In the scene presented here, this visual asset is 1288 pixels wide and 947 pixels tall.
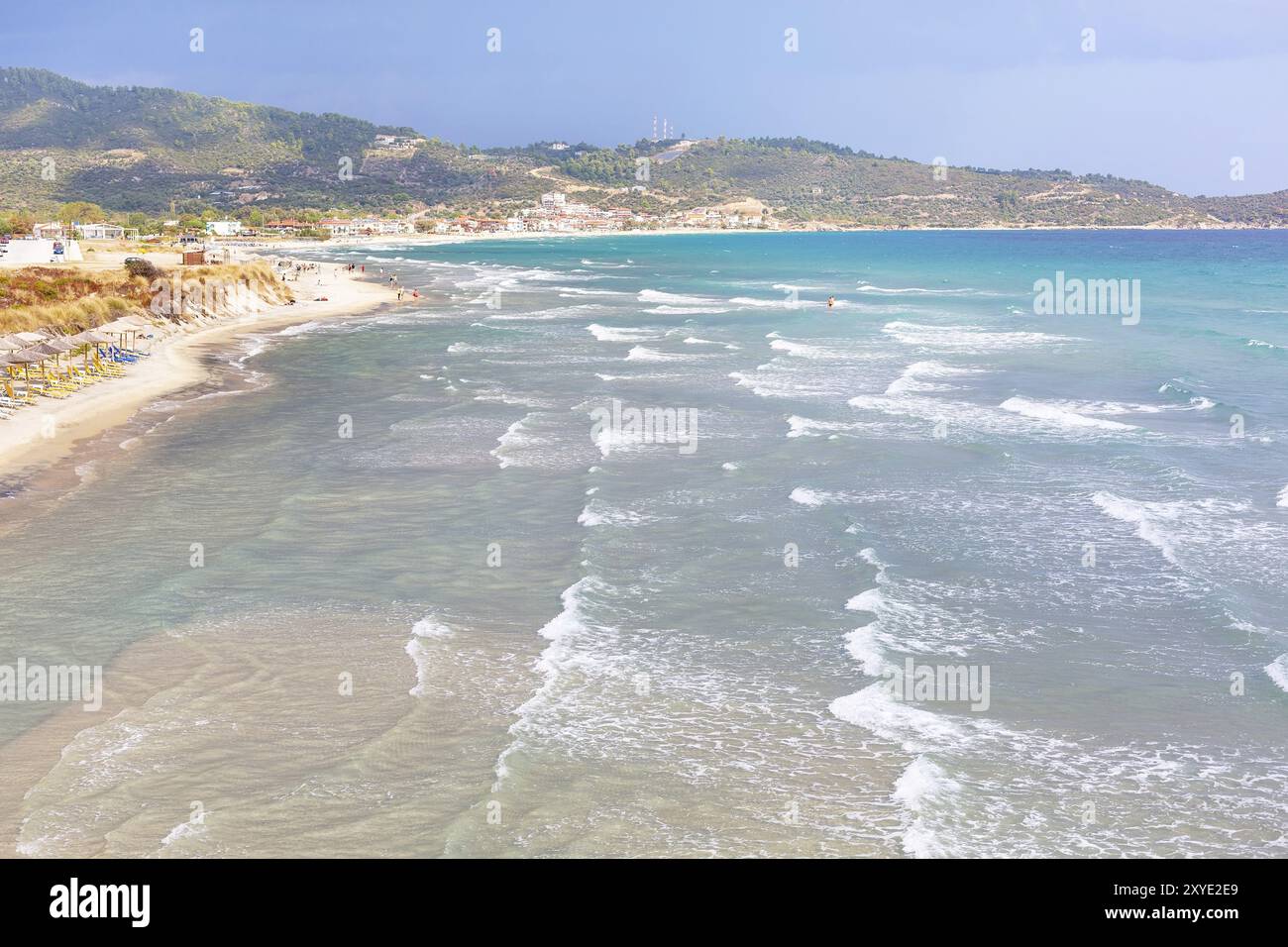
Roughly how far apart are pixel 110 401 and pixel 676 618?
24.1 meters

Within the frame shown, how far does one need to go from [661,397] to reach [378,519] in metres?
15.9

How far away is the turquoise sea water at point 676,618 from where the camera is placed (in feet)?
36.6

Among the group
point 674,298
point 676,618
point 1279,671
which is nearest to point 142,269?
point 674,298

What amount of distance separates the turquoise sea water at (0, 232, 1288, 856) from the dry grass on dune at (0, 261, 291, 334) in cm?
980

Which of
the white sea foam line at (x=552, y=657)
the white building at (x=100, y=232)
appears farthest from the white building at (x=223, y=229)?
the white sea foam line at (x=552, y=657)

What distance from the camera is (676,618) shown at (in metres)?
16.6

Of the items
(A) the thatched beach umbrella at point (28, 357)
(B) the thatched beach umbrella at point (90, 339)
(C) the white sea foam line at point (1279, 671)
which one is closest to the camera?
(C) the white sea foam line at point (1279, 671)

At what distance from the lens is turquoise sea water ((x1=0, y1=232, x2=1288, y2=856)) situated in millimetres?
11164

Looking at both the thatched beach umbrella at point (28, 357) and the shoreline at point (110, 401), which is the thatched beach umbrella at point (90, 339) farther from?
the thatched beach umbrella at point (28, 357)

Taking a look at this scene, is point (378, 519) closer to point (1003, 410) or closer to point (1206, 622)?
point (1206, 622)

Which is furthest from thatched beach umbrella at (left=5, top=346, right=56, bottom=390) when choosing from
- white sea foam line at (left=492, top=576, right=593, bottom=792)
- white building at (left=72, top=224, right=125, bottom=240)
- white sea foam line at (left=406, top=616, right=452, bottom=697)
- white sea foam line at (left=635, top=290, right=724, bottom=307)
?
white building at (left=72, top=224, right=125, bottom=240)

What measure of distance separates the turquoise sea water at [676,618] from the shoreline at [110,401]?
1252 millimetres
